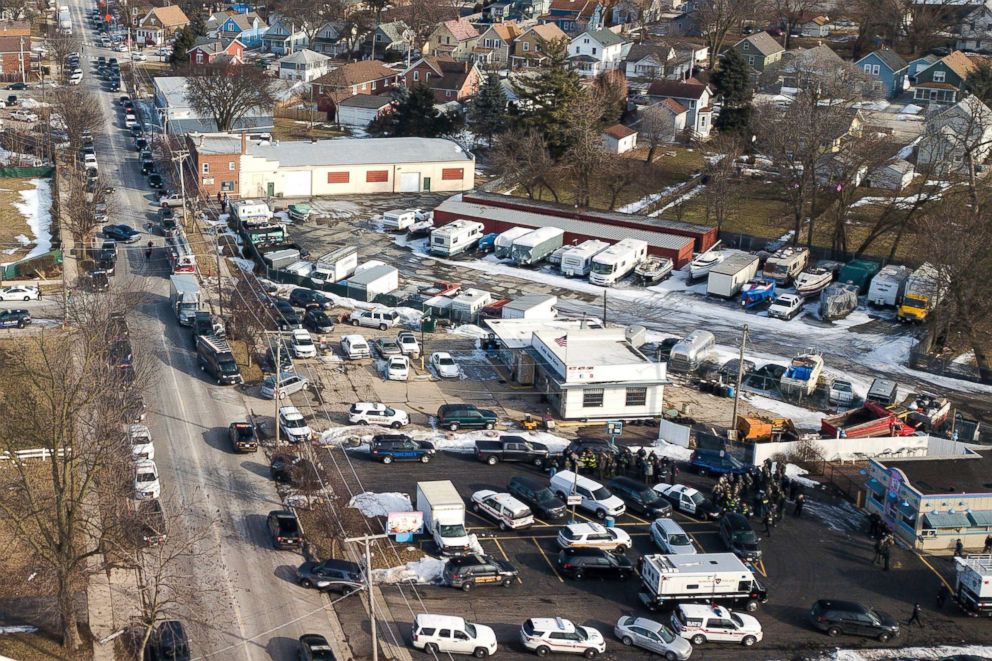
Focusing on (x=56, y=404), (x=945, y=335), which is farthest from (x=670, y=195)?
(x=56, y=404)

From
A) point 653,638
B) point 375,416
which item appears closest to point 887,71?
point 375,416

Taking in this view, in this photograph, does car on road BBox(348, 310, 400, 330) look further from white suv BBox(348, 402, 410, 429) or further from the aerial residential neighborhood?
white suv BBox(348, 402, 410, 429)

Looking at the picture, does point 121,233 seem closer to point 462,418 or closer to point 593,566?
point 462,418

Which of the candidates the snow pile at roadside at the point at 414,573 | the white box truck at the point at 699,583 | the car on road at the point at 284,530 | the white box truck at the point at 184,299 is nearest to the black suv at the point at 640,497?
the white box truck at the point at 699,583

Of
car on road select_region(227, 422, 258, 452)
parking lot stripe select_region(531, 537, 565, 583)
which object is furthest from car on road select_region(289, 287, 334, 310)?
parking lot stripe select_region(531, 537, 565, 583)

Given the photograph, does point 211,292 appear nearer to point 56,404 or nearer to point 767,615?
point 56,404

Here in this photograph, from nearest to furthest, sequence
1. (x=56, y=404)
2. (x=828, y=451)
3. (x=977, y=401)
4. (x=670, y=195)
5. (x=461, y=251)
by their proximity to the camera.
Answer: (x=56, y=404)
(x=828, y=451)
(x=977, y=401)
(x=461, y=251)
(x=670, y=195)

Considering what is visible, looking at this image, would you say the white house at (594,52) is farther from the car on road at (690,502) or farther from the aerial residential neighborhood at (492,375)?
the car on road at (690,502)
